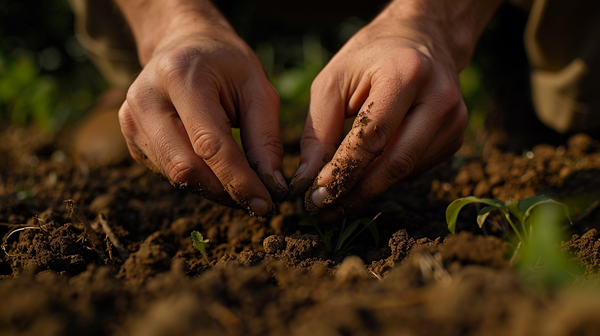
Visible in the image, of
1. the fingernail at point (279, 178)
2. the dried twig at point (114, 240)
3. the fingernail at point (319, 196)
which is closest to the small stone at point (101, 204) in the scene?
the dried twig at point (114, 240)

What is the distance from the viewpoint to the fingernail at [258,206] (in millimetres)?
1263

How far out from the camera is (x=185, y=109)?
4.06 feet

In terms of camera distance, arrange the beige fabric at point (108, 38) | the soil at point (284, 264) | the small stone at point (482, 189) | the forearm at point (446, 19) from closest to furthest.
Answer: the soil at point (284, 264)
the forearm at point (446, 19)
the small stone at point (482, 189)
the beige fabric at point (108, 38)

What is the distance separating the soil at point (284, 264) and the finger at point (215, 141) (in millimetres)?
146

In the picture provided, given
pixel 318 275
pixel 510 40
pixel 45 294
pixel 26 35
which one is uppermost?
pixel 45 294

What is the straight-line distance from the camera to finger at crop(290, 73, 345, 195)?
4.29ft

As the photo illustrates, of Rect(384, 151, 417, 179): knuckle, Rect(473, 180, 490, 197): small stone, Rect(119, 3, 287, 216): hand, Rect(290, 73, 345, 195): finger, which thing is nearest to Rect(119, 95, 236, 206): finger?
Rect(119, 3, 287, 216): hand

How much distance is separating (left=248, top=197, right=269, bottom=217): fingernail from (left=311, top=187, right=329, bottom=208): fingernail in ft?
0.47

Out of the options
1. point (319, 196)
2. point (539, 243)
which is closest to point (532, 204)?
point (539, 243)

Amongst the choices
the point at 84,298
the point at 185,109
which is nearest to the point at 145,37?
the point at 185,109

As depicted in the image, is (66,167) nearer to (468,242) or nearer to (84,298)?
(84,298)

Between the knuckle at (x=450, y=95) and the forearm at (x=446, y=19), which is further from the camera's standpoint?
the forearm at (x=446, y=19)

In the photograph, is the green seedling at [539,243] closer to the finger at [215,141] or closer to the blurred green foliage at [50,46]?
the finger at [215,141]

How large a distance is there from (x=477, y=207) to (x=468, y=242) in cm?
62
